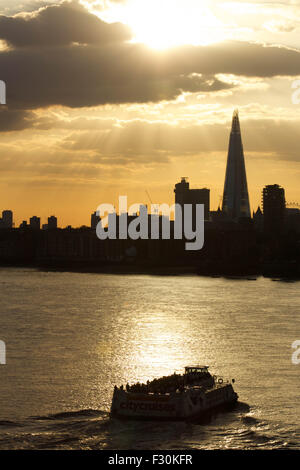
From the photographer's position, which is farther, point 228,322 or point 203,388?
point 228,322

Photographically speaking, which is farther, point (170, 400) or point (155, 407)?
point (170, 400)

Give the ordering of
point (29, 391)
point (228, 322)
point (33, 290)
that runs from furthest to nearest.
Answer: point (33, 290), point (228, 322), point (29, 391)

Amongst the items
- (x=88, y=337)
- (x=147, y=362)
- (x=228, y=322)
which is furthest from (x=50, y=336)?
(x=228, y=322)

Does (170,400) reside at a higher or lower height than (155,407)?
higher
